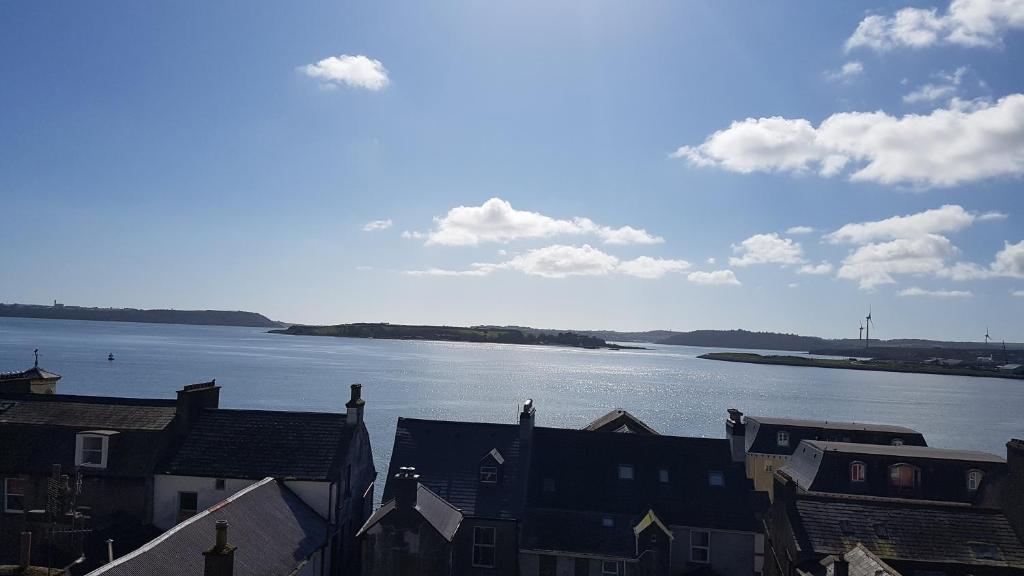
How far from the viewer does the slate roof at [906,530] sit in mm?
27625

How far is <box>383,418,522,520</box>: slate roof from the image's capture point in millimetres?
35875

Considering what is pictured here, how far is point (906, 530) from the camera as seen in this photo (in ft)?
94.5

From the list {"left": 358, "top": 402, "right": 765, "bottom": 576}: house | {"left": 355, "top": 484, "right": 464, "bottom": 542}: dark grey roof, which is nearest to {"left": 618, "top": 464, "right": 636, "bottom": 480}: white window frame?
{"left": 358, "top": 402, "right": 765, "bottom": 576}: house

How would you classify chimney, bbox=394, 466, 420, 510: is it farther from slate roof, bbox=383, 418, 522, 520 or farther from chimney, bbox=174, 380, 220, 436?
chimney, bbox=174, 380, 220, 436

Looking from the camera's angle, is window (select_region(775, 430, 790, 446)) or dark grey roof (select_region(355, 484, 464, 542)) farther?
window (select_region(775, 430, 790, 446))

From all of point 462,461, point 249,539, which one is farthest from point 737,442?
point 249,539

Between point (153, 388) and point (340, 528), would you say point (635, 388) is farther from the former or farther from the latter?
point (340, 528)

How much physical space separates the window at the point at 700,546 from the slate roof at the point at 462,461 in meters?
8.87

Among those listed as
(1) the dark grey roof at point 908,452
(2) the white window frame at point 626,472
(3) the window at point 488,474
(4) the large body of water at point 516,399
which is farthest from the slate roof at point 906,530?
(4) the large body of water at point 516,399

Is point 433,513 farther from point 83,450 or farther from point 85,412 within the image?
point 85,412

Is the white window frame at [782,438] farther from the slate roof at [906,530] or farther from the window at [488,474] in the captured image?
the window at [488,474]

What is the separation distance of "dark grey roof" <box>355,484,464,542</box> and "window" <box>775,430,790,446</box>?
3417cm

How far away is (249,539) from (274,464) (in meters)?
8.23

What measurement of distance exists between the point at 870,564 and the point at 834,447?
78.7 feet
